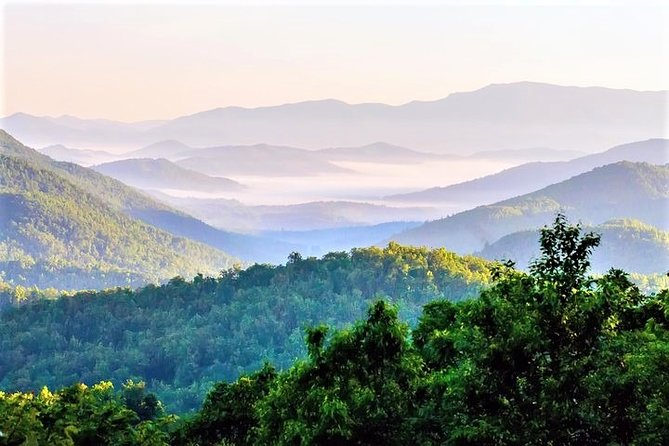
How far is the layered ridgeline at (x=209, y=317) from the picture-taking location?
101 metres

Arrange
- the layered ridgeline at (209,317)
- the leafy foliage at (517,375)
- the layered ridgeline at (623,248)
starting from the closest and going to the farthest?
the leafy foliage at (517,375)
the layered ridgeline at (209,317)
the layered ridgeline at (623,248)

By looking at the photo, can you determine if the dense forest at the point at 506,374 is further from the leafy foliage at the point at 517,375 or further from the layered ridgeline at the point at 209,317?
the layered ridgeline at the point at 209,317

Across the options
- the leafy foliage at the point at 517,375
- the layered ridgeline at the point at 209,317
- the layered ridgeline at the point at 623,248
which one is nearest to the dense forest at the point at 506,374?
the leafy foliage at the point at 517,375

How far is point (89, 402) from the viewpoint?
25141 mm

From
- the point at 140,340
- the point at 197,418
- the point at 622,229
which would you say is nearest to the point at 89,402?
the point at 197,418

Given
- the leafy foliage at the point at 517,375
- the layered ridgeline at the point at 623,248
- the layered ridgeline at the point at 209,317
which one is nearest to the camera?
the leafy foliage at the point at 517,375

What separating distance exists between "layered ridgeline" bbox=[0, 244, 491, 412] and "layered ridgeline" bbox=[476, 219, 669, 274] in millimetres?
67090

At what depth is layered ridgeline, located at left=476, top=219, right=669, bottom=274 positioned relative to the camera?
17488 centimetres

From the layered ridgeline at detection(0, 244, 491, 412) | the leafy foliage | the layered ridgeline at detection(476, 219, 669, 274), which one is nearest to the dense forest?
the leafy foliage

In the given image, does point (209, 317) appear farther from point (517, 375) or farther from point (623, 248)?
point (517, 375)

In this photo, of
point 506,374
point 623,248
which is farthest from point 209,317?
point 506,374

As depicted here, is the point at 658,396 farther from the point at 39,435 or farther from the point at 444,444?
the point at 39,435

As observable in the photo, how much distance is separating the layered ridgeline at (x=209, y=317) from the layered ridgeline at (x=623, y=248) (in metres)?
67.1

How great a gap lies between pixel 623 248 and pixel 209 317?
98055 millimetres
